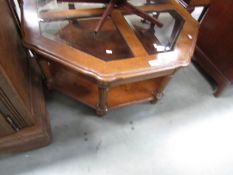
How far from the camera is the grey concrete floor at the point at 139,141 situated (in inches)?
42.8

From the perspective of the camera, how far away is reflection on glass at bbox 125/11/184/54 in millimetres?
987

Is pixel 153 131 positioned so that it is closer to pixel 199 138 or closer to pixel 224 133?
pixel 199 138

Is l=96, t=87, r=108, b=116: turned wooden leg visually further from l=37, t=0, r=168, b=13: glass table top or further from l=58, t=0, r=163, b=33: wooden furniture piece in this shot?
l=37, t=0, r=168, b=13: glass table top

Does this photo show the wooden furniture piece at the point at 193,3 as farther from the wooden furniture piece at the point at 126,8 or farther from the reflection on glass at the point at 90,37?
the reflection on glass at the point at 90,37

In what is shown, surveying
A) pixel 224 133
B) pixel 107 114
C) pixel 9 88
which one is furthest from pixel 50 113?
pixel 224 133

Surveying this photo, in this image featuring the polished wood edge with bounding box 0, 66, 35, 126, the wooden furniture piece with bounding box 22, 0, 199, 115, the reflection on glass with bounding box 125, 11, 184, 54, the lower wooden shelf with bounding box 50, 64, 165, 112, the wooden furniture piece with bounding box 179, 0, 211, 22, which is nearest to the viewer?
the polished wood edge with bounding box 0, 66, 35, 126

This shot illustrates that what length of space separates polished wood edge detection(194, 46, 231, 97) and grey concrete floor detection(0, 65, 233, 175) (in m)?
0.11

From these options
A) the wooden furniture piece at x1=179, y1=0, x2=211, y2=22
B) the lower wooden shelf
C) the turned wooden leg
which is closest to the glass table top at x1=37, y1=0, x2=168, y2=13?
the lower wooden shelf

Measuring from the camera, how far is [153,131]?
48.6 inches

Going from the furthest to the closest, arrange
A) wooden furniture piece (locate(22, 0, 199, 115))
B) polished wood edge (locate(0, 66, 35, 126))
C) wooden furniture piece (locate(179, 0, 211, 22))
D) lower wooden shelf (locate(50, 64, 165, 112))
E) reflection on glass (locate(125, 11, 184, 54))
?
wooden furniture piece (locate(179, 0, 211, 22))
lower wooden shelf (locate(50, 64, 165, 112))
reflection on glass (locate(125, 11, 184, 54))
wooden furniture piece (locate(22, 0, 199, 115))
polished wood edge (locate(0, 66, 35, 126))

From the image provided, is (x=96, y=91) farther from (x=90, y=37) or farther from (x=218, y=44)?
(x=218, y=44)

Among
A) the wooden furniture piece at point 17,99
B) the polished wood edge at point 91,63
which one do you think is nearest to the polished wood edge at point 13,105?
the wooden furniture piece at point 17,99

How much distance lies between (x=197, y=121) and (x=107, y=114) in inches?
23.1

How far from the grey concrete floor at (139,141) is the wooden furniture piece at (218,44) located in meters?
0.19
